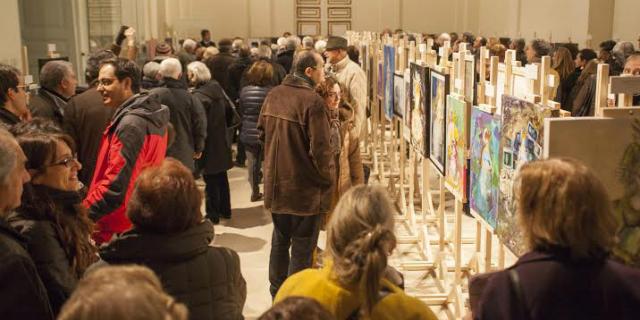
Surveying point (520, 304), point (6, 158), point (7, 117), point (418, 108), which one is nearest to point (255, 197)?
point (418, 108)

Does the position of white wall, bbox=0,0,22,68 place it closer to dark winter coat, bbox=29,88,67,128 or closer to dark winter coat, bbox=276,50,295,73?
dark winter coat, bbox=29,88,67,128

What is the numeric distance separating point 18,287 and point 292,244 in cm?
302

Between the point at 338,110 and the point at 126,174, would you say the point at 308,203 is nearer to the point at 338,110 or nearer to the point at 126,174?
the point at 338,110

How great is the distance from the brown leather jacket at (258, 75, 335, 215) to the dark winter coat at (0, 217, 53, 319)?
2.77 meters

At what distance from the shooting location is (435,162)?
5.54 metres

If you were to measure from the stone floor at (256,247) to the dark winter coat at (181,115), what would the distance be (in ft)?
3.27

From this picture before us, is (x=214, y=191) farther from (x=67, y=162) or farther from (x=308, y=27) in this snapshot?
(x=308, y=27)

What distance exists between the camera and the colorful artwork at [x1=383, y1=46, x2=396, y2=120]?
800cm

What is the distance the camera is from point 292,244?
5234mm

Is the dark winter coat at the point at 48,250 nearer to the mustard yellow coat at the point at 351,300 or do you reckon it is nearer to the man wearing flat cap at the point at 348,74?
the mustard yellow coat at the point at 351,300

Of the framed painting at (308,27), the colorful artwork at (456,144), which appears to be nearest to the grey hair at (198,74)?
the colorful artwork at (456,144)

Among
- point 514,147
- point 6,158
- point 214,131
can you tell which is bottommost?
point 214,131

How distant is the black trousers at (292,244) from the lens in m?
5.14

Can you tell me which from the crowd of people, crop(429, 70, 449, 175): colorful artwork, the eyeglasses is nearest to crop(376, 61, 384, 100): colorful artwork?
crop(429, 70, 449, 175): colorful artwork
